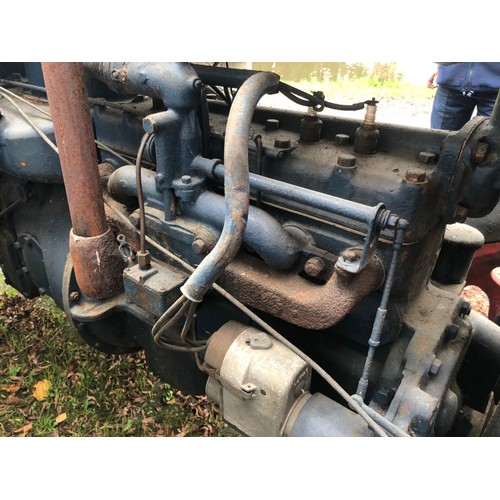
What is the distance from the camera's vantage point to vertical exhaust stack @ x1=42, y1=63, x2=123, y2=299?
4.27 feet

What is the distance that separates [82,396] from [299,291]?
5.18 ft

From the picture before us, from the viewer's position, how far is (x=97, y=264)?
1.54 meters

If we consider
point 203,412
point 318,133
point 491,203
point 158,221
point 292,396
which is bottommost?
point 203,412

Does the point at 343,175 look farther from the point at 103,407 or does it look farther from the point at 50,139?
the point at 103,407

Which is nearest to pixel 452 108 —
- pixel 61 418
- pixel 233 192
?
pixel 233 192

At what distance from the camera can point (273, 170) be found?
143 centimetres

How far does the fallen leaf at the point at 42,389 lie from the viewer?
233cm

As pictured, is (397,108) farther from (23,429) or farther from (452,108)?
(23,429)

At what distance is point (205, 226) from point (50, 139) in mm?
875

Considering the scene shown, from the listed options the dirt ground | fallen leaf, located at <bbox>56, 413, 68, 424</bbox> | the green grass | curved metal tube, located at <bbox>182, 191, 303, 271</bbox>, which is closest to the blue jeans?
the dirt ground

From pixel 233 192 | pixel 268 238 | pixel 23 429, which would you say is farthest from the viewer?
pixel 23 429

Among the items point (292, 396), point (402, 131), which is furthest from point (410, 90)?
point (292, 396)

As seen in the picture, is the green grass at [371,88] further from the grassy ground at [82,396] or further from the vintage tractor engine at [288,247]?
the vintage tractor engine at [288,247]

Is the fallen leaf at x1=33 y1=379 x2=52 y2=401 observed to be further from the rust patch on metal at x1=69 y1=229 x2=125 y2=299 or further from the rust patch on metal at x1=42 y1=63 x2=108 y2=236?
the rust patch on metal at x1=42 y1=63 x2=108 y2=236
